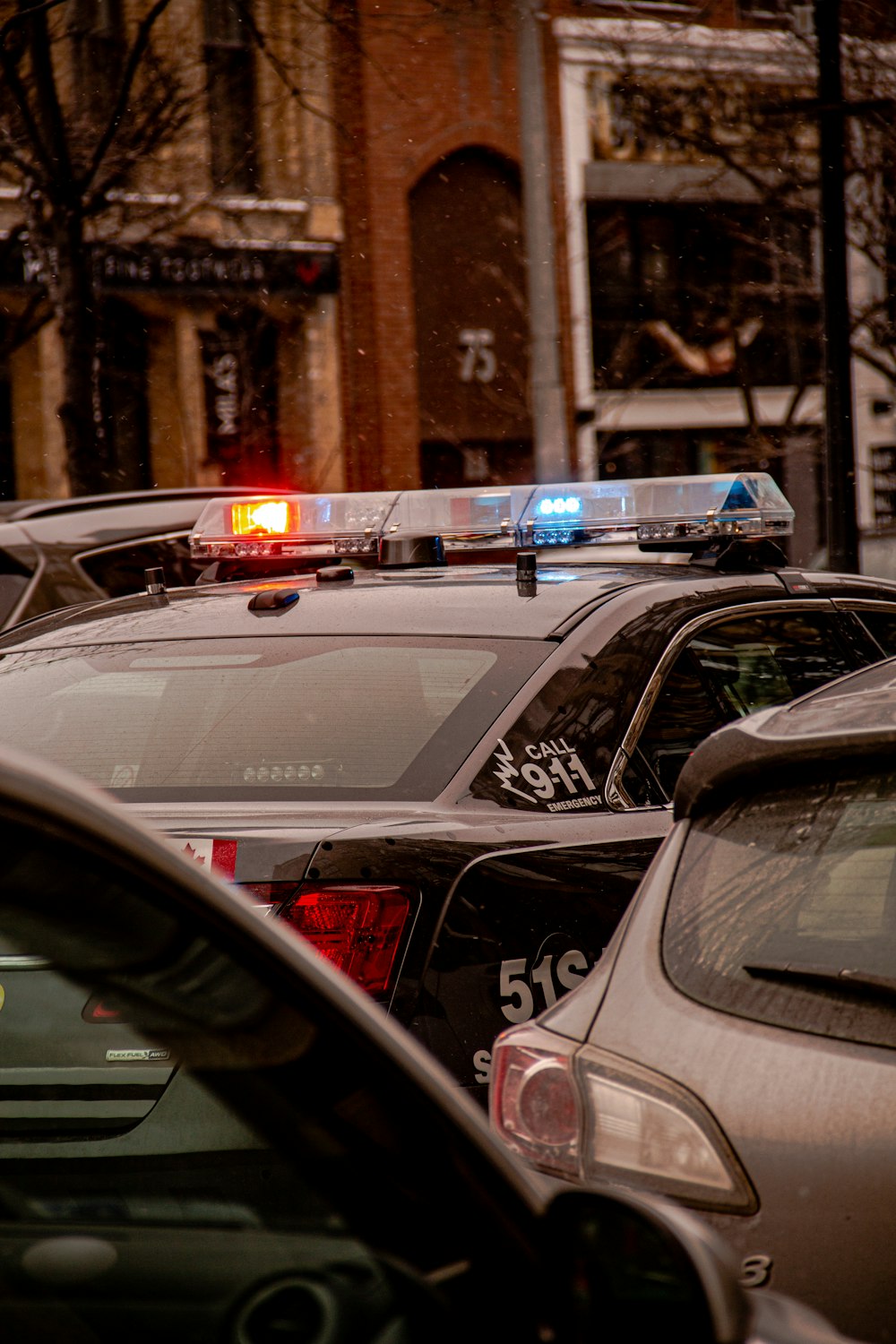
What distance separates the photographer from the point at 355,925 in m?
3.27

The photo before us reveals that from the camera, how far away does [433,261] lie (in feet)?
84.9

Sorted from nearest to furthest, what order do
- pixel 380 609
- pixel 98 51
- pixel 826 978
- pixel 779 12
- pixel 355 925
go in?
pixel 826 978, pixel 355 925, pixel 380 609, pixel 98 51, pixel 779 12

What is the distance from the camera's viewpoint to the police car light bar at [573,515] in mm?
5027

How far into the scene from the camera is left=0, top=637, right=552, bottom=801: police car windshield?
12.2 feet

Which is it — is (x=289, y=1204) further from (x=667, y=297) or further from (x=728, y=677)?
(x=667, y=297)

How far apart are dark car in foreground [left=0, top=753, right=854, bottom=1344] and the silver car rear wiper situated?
76 centimetres

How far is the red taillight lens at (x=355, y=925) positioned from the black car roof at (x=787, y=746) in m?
0.80

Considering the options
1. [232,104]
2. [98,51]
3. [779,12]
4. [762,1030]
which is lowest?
[762,1030]

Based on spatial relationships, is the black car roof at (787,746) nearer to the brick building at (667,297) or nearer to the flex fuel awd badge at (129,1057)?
the flex fuel awd badge at (129,1057)

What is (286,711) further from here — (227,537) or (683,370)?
(683,370)

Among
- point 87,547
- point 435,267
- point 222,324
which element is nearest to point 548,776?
point 87,547

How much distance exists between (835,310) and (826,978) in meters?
8.88

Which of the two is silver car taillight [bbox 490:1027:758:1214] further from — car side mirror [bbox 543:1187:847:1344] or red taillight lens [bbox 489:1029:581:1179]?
car side mirror [bbox 543:1187:847:1344]

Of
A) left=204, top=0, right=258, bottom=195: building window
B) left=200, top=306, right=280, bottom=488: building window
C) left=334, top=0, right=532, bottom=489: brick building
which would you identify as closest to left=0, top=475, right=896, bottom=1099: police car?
left=204, top=0, right=258, bottom=195: building window
